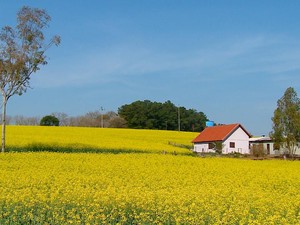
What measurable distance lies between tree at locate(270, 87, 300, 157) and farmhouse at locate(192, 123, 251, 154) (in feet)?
21.2

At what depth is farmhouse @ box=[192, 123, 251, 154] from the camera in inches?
2298

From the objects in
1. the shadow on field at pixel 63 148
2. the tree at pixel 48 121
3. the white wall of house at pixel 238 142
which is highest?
the tree at pixel 48 121

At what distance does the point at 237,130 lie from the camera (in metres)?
60.0

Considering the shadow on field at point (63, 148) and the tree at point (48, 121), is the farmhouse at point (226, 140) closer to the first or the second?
the shadow on field at point (63, 148)

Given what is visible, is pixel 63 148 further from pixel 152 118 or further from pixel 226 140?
pixel 152 118

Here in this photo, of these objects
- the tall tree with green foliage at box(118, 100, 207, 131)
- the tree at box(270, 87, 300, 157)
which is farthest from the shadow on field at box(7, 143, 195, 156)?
the tall tree with green foliage at box(118, 100, 207, 131)

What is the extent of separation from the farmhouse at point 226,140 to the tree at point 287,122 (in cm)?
647

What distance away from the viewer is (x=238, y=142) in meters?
60.0

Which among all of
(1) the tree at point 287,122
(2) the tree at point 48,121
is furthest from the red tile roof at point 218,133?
(2) the tree at point 48,121

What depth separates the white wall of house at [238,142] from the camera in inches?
2318

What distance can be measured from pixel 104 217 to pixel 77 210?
116 centimetres

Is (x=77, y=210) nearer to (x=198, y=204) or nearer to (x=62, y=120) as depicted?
(x=198, y=204)

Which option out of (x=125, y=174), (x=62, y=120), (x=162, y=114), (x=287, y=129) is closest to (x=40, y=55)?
(x=125, y=174)

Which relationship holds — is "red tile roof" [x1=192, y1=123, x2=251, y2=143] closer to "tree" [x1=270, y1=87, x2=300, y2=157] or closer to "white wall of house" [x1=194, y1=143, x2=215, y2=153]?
"white wall of house" [x1=194, y1=143, x2=215, y2=153]
